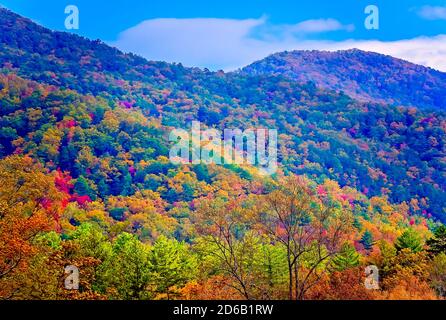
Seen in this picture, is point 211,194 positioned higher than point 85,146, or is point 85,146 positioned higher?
point 85,146

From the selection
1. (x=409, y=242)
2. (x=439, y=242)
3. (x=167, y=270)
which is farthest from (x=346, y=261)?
(x=167, y=270)

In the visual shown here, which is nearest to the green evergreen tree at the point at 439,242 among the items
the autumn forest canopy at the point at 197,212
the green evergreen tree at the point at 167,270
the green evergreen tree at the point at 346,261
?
the autumn forest canopy at the point at 197,212

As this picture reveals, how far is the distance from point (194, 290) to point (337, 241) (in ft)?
34.1

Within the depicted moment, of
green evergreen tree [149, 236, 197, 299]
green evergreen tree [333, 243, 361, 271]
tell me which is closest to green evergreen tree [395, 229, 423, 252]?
green evergreen tree [333, 243, 361, 271]

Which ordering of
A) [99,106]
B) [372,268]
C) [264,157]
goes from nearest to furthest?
[372,268]
[99,106]
[264,157]

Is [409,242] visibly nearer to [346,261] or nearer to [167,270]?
[346,261]

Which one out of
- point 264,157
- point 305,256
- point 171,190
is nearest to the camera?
point 305,256

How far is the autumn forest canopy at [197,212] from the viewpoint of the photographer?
102ft

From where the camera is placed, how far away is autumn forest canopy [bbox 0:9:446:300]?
31.1 metres

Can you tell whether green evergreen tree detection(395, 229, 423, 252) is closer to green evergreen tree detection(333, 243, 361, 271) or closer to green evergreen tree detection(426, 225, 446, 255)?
green evergreen tree detection(426, 225, 446, 255)

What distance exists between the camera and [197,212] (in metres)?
37.7

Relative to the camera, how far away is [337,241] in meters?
33.0

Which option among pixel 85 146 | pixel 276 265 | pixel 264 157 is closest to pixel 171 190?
pixel 85 146
